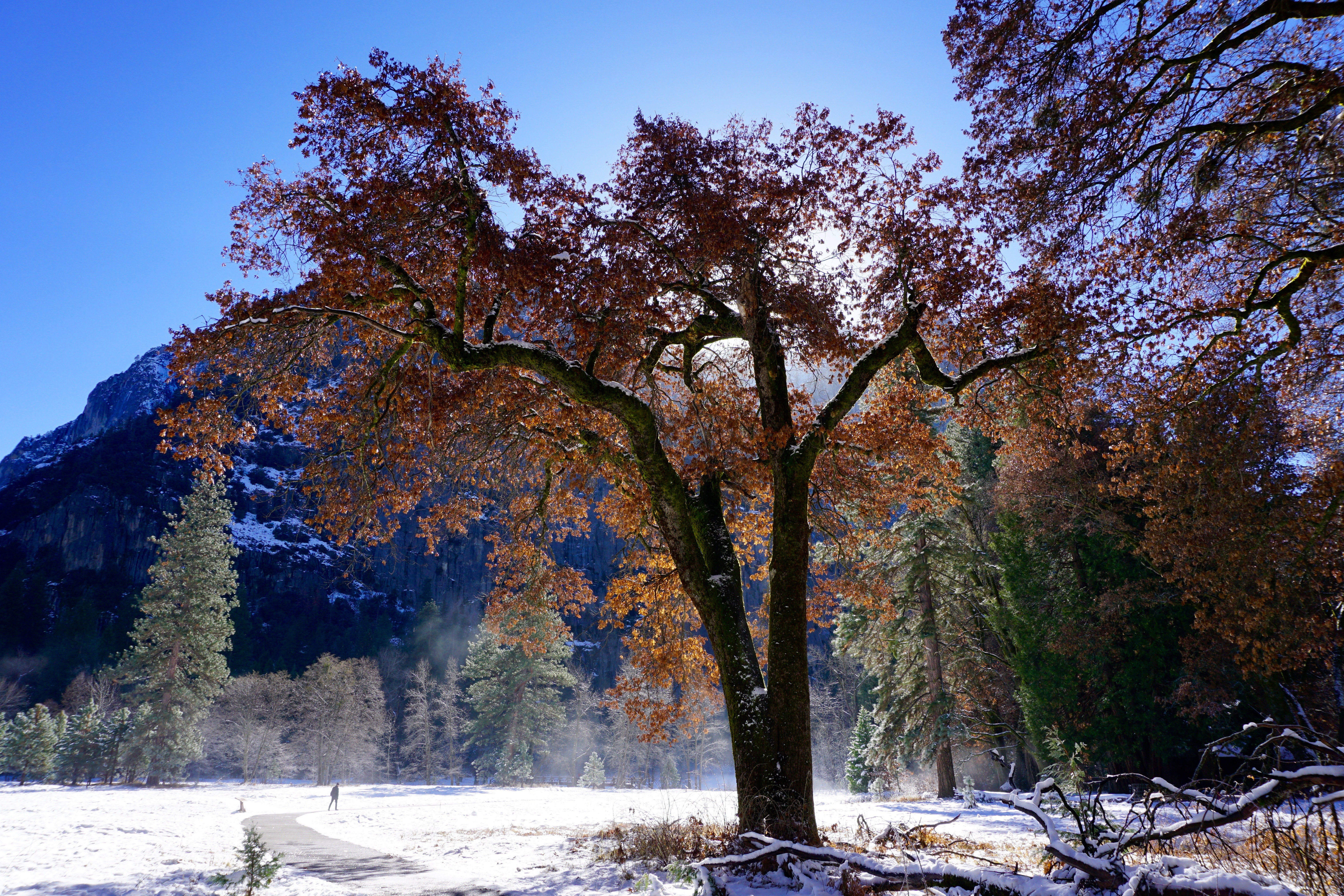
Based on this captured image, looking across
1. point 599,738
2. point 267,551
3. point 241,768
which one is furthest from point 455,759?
point 267,551

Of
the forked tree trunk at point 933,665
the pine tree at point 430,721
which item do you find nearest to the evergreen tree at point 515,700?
the pine tree at point 430,721

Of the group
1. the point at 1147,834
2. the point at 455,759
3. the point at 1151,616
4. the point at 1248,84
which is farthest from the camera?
the point at 455,759

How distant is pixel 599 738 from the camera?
6975 cm

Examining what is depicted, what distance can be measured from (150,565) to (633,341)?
97.2 m

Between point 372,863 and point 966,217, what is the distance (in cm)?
1241

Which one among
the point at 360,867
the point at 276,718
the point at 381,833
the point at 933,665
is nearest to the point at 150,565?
the point at 276,718

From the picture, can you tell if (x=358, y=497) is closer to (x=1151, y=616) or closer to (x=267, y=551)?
(x=1151, y=616)

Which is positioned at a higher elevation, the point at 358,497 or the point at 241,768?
the point at 358,497

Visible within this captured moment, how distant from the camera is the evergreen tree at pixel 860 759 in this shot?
102 ft

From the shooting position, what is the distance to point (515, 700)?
4997 centimetres

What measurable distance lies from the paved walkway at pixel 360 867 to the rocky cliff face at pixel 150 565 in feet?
169

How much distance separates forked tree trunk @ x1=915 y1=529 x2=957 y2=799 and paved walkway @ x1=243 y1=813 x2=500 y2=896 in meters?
15.6

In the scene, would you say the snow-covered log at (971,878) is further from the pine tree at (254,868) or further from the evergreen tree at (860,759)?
the evergreen tree at (860,759)

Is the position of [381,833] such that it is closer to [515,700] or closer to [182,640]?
[182,640]
